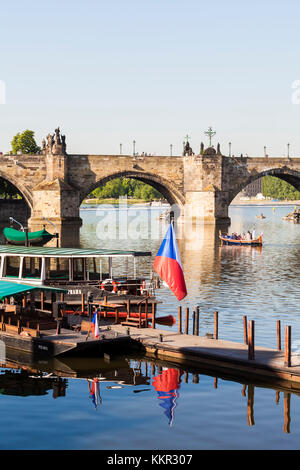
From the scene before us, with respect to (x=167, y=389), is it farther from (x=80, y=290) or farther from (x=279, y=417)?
(x=80, y=290)

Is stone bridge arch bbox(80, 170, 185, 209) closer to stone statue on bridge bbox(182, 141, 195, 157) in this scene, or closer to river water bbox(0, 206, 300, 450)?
stone statue on bridge bbox(182, 141, 195, 157)

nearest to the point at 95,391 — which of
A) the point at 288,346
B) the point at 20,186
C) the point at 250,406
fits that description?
the point at 250,406

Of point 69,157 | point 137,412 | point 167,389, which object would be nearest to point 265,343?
point 167,389

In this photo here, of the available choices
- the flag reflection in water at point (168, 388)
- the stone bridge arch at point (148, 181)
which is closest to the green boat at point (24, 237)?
the flag reflection in water at point (168, 388)

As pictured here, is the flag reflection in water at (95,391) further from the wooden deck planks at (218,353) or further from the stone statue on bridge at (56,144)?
the stone statue on bridge at (56,144)

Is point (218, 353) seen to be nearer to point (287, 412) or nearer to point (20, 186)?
point (287, 412)

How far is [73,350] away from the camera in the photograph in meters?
24.8

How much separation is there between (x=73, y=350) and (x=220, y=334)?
6835 millimetres

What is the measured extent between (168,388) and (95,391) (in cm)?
227

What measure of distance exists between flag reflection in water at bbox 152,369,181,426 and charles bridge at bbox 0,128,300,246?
216ft

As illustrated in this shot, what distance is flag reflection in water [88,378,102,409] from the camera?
20672 mm

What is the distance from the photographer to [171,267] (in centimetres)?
2780

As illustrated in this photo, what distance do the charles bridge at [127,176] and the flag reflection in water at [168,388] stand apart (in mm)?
65989

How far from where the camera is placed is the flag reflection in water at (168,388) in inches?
790
